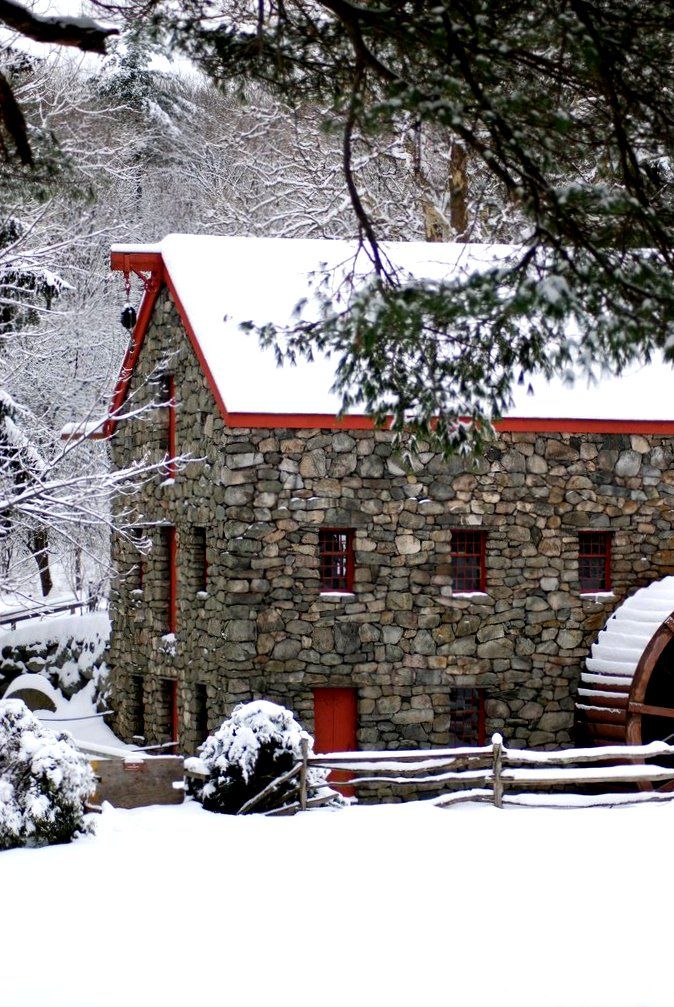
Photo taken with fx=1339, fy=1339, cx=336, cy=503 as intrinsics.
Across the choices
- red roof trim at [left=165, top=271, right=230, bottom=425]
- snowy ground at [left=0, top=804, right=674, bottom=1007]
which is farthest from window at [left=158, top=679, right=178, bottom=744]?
red roof trim at [left=165, top=271, right=230, bottom=425]

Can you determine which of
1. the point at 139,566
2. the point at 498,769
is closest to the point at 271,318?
the point at 139,566

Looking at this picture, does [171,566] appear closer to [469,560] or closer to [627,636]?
[469,560]

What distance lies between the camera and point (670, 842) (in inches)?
526

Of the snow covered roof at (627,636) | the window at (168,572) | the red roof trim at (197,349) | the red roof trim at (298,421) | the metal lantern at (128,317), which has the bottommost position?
the snow covered roof at (627,636)

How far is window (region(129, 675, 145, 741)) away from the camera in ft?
65.6

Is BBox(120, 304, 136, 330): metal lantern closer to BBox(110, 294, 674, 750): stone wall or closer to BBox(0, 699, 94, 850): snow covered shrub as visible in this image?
BBox(110, 294, 674, 750): stone wall

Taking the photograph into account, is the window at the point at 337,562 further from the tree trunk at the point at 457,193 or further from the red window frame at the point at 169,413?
the tree trunk at the point at 457,193

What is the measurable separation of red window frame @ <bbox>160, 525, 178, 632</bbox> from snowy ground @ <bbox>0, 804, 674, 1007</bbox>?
476 cm

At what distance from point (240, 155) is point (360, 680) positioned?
20551mm

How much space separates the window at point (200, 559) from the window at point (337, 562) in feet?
5.69

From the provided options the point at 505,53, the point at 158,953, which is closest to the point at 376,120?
the point at 505,53

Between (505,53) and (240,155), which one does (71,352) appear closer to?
(240,155)

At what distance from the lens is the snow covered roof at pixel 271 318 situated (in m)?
15.8

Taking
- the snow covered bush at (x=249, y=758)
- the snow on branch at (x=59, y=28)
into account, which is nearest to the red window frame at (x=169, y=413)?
the snow covered bush at (x=249, y=758)
